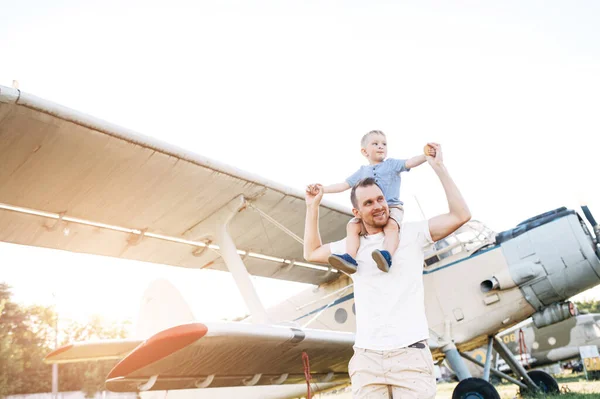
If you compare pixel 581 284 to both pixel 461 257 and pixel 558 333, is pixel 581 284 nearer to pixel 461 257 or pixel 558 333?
pixel 461 257

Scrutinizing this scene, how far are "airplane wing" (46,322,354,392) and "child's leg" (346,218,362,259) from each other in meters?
1.73

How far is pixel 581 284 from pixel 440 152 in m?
5.04

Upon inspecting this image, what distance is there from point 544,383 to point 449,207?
742 centimetres

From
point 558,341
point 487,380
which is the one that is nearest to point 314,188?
point 487,380

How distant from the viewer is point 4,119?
13.7 ft

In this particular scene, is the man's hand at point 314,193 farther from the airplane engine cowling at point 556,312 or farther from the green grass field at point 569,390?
the green grass field at point 569,390

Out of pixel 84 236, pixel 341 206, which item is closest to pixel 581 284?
pixel 341 206

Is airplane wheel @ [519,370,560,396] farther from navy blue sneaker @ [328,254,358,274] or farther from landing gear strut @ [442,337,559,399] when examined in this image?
navy blue sneaker @ [328,254,358,274]

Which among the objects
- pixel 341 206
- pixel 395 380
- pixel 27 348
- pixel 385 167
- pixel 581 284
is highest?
pixel 27 348

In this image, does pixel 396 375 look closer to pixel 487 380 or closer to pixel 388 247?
pixel 388 247

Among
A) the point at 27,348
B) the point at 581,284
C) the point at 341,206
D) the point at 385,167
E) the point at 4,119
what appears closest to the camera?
the point at 385,167

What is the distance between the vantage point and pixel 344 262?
6.36 feet

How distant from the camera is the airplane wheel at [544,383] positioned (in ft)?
25.5

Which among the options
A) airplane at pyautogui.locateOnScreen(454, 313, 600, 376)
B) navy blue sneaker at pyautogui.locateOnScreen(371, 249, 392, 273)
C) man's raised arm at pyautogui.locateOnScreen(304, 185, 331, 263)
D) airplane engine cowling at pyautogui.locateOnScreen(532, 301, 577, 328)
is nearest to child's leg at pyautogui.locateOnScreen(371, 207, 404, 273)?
navy blue sneaker at pyautogui.locateOnScreen(371, 249, 392, 273)
